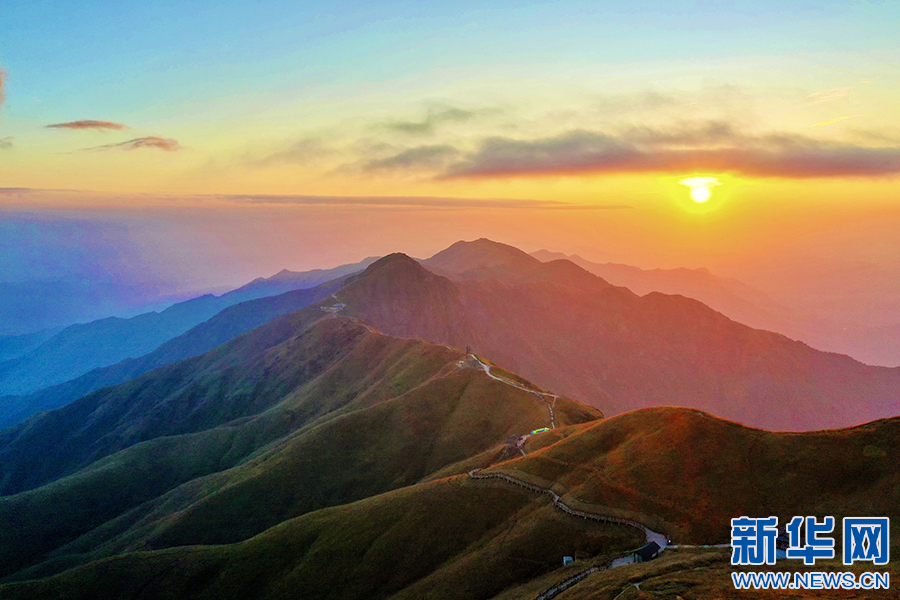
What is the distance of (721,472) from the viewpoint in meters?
76.8

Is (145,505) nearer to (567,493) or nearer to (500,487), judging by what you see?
(500,487)

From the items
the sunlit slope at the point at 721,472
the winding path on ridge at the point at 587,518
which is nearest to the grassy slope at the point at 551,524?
the sunlit slope at the point at 721,472

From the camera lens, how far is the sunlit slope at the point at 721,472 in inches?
2645

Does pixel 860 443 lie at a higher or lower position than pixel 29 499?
higher

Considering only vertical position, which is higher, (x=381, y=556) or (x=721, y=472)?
(x=721, y=472)

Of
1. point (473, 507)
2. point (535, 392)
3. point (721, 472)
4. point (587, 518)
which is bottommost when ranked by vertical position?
point (473, 507)

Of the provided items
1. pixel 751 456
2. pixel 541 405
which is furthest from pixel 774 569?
pixel 541 405

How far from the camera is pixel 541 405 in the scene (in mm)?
148875

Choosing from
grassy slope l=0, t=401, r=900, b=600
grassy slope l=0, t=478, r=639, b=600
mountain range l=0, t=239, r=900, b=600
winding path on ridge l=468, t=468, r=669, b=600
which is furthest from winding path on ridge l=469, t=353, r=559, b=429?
grassy slope l=0, t=478, r=639, b=600

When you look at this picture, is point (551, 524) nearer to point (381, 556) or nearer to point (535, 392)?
point (381, 556)

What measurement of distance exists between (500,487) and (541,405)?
57.1 meters

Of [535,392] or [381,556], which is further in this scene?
[535,392]

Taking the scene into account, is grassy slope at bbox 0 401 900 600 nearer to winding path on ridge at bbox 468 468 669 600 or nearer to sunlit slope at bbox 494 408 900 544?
sunlit slope at bbox 494 408 900 544

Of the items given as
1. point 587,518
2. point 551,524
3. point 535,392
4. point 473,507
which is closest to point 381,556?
point 473,507
